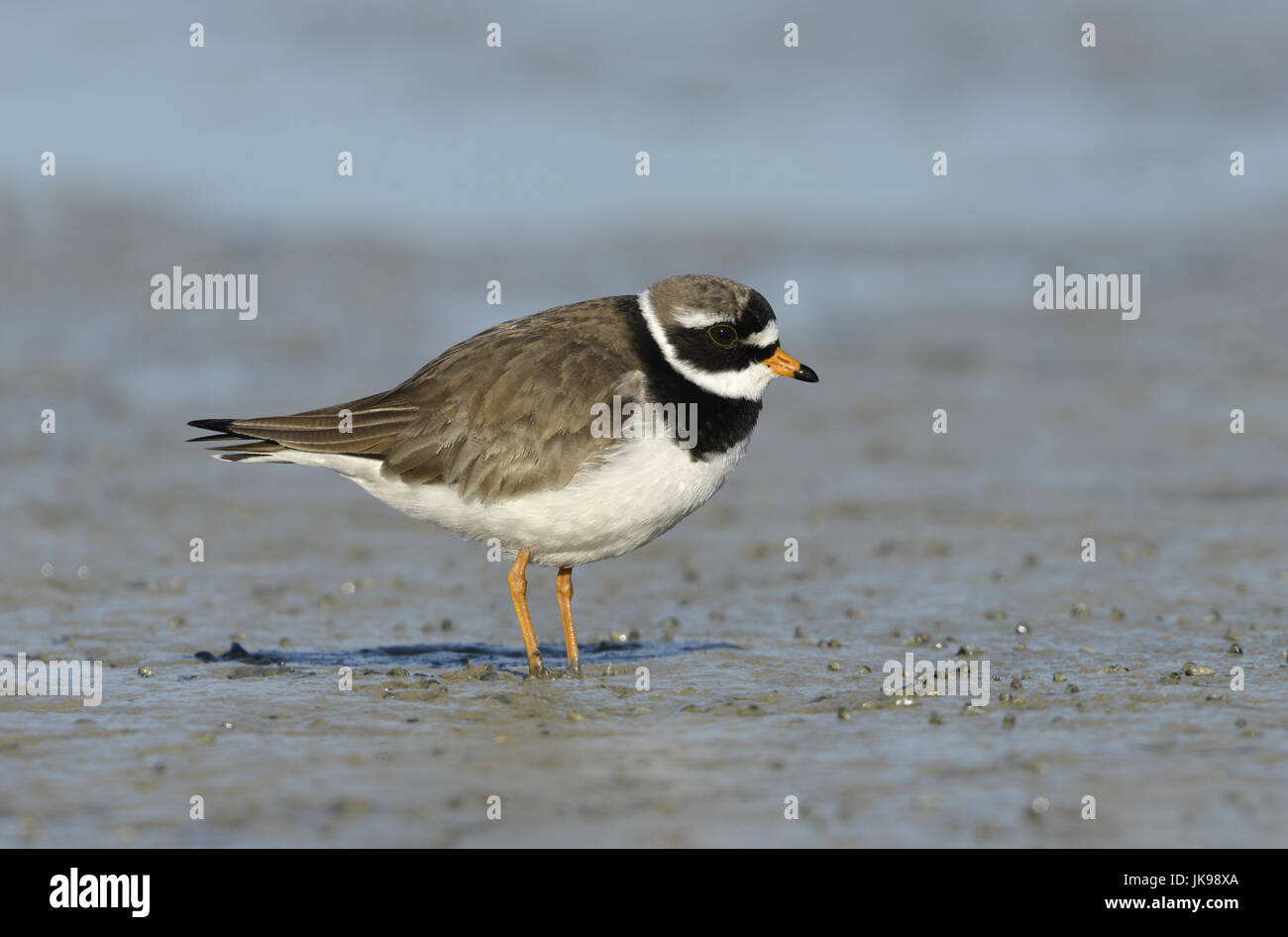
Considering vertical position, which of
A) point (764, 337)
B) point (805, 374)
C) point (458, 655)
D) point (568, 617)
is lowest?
point (458, 655)

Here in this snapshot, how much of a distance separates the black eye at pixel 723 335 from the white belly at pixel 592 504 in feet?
1.80

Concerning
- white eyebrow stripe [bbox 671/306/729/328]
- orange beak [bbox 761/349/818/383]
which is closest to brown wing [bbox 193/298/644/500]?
white eyebrow stripe [bbox 671/306/729/328]

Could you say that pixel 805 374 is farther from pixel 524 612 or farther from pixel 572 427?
pixel 524 612

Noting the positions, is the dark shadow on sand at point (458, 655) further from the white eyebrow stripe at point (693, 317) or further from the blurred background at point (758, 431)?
the white eyebrow stripe at point (693, 317)

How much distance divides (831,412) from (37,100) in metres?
12.6

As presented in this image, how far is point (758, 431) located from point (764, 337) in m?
5.39

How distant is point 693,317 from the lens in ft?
26.0

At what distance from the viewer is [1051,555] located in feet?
33.6

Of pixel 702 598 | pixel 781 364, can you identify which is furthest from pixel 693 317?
pixel 702 598

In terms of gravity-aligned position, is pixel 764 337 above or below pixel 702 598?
above

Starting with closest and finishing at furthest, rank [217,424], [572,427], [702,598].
A: [572,427]
[217,424]
[702,598]

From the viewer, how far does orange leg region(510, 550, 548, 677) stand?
7930 millimetres

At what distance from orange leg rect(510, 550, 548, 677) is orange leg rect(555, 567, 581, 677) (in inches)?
6.2
